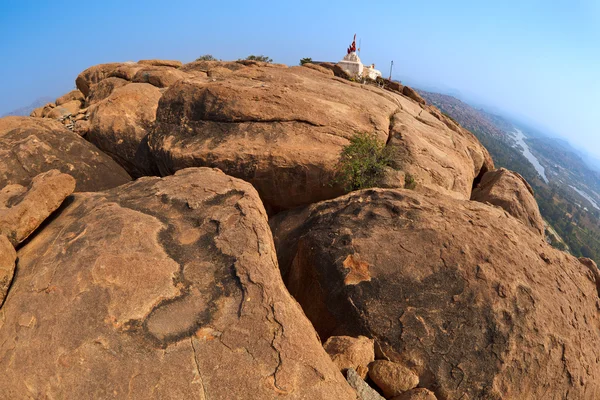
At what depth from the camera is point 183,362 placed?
125 inches

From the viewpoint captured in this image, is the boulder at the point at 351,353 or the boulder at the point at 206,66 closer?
the boulder at the point at 351,353

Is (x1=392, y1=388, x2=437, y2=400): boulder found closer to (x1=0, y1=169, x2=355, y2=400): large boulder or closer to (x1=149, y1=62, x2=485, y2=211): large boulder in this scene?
(x1=0, y1=169, x2=355, y2=400): large boulder

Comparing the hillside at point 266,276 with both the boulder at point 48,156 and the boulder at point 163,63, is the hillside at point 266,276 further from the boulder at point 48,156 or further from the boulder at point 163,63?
the boulder at point 163,63

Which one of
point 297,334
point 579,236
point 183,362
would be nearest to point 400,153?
point 297,334

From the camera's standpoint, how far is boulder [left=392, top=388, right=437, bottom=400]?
3.85 metres

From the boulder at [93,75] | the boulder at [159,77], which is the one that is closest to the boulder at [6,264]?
the boulder at [159,77]

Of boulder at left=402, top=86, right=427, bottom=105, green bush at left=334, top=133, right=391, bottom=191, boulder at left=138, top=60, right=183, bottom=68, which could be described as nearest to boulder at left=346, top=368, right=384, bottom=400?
green bush at left=334, top=133, right=391, bottom=191

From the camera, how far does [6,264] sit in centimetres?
393

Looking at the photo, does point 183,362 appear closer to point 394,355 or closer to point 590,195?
point 394,355

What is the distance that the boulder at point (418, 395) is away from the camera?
12.6ft

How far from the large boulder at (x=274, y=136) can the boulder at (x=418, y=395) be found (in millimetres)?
4083

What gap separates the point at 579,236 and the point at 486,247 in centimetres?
9747

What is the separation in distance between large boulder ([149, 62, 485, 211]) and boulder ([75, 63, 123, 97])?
9.81 metres

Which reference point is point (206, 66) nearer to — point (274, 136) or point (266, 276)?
point (274, 136)
